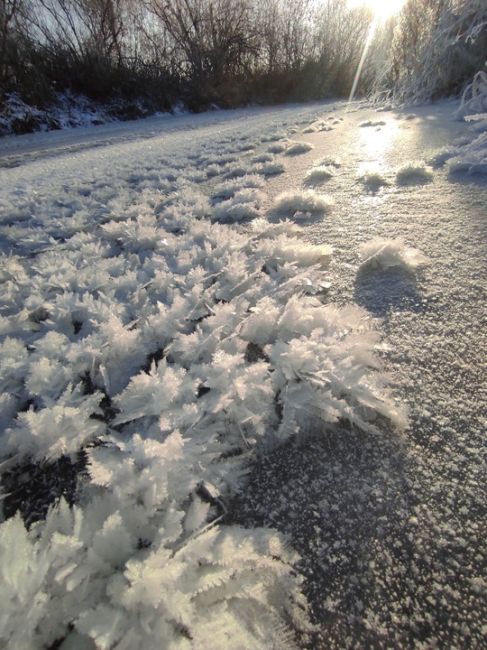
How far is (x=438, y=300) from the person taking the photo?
99 cm

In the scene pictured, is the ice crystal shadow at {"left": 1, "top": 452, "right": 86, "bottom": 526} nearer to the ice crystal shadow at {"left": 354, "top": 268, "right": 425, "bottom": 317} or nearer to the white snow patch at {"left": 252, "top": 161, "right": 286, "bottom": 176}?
the ice crystal shadow at {"left": 354, "top": 268, "right": 425, "bottom": 317}

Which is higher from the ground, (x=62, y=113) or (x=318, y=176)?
(x=62, y=113)

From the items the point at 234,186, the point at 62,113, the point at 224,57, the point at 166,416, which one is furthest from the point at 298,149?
the point at 224,57

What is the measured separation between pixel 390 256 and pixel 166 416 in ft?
2.90

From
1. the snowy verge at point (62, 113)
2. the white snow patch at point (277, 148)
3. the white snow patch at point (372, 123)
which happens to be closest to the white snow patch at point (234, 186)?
the white snow patch at point (277, 148)

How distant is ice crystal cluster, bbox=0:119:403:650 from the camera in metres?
0.46

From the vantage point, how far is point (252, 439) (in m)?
0.70

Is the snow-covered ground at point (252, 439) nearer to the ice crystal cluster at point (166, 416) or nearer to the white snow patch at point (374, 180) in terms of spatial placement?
the ice crystal cluster at point (166, 416)

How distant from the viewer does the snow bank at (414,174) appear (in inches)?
73.5

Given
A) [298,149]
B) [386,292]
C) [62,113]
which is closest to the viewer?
[386,292]

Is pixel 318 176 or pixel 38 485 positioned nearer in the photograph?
pixel 38 485

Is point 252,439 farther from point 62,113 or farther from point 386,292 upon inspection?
point 62,113

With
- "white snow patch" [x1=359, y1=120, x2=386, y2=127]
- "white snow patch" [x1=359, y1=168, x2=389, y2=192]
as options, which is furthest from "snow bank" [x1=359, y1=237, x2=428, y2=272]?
"white snow patch" [x1=359, y1=120, x2=386, y2=127]

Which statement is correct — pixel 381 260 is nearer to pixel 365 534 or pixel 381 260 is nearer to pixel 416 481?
pixel 416 481
